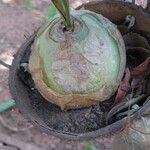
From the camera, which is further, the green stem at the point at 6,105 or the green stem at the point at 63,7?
the green stem at the point at 6,105

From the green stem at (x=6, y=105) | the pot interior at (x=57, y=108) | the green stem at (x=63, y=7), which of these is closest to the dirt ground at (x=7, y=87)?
the green stem at (x=6, y=105)

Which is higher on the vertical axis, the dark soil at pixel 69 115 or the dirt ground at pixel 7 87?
the dark soil at pixel 69 115

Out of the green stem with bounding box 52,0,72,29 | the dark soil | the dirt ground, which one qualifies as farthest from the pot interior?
the dirt ground

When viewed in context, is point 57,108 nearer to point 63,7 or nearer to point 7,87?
point 63,7

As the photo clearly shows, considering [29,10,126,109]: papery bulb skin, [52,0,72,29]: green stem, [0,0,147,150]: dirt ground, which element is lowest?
[0,0,147,150]: dirt ground

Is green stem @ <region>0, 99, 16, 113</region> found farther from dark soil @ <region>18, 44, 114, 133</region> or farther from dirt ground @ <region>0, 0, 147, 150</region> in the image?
dark soil @ <region>18, 44, 114, 133</region>

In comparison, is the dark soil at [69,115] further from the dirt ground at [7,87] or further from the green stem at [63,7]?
the dirt ground at [7,87]

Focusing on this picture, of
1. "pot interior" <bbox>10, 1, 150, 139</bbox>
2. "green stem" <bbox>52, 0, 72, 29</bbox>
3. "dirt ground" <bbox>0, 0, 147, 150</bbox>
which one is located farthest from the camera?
"dirt ground" <bbox>0, 0, 147, 150</bbox>
